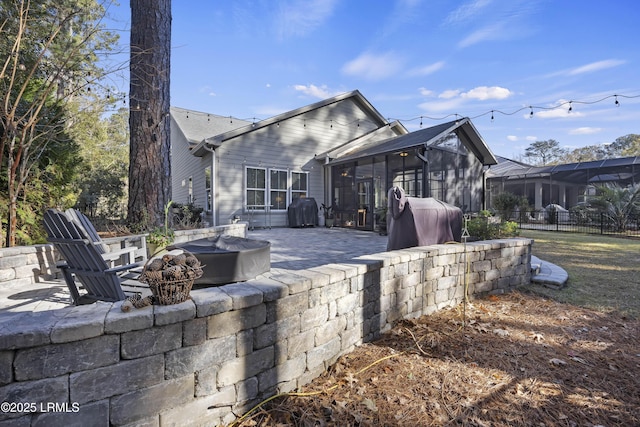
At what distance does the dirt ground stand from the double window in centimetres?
860

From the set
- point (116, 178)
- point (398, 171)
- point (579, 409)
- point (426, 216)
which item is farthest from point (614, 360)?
point (116, 178)

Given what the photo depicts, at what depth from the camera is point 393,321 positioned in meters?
3.17

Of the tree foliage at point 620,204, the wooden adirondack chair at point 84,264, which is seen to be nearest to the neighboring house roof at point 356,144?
the tree foliage at point 620,204

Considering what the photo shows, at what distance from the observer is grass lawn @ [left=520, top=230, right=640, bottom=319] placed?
407cm

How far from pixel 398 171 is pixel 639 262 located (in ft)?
20.4

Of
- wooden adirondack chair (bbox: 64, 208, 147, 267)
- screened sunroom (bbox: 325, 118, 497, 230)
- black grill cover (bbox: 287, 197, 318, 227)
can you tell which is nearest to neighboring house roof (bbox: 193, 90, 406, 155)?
screened sunroom (bbox: 325, 118, 497, 230)

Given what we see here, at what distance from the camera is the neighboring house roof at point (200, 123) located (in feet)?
45.5

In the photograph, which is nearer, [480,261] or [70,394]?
[70,394]

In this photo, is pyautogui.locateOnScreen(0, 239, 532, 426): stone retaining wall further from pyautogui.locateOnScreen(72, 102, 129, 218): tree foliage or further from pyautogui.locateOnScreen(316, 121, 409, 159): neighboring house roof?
pyautogui.locateOnScreen(72, 102, 129, 218): tree foliage

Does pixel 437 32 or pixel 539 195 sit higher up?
pixel 437 32

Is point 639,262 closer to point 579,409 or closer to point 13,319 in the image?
point 579,409

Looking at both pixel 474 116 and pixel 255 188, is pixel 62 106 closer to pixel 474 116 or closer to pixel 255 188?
pixel 255 188

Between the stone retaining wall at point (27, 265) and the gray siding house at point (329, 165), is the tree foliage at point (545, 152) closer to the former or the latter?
the gray siding house at point (329, 165)

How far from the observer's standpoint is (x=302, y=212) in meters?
11.2
